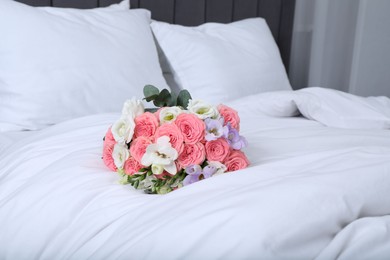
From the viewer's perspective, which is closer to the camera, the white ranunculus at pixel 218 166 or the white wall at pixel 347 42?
the white ranunculus at pixel 218 166

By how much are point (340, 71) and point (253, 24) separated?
1.98 ft

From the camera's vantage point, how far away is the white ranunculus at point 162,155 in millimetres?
1040

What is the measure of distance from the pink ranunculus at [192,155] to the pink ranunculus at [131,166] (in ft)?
0.29

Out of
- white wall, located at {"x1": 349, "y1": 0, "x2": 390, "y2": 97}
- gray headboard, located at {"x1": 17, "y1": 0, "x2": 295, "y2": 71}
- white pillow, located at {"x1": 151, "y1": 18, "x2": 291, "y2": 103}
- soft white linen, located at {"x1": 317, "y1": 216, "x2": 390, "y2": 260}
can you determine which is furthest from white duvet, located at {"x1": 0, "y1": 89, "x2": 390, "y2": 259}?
white wall, located at {"x1": 349, "y1": 0, "x2": 390, "y2": 97}

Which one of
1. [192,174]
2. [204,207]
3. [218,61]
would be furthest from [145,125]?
[218,61]

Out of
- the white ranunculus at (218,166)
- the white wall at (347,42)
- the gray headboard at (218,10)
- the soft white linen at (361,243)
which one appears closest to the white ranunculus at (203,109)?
the white ranunculus at (218,166)

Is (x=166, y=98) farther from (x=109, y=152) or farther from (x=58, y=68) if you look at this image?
(x=58, y=68)

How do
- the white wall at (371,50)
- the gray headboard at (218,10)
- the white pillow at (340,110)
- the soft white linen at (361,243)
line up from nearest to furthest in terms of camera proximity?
the soft white linen at (361,243) → the white pillow at (340,110) → the gray headboard at (218,10) → the white wall at (371,50)

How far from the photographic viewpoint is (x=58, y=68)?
161 centimetres

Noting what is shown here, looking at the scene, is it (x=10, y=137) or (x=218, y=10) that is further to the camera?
(x=218, y=10)

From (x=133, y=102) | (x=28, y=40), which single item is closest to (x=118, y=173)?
(x=133, y=102)

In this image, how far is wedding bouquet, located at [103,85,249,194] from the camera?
Result: 1056 millimetres

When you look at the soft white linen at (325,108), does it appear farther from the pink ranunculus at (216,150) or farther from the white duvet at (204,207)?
the pink ranunculus at (216,150)

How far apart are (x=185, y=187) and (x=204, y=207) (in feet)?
0.42
